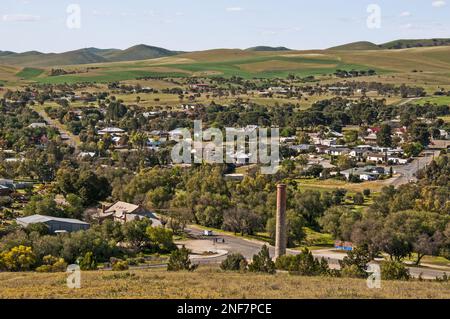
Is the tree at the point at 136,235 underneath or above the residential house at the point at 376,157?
above

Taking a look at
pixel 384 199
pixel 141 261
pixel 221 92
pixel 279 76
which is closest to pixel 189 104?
pixel 221 92

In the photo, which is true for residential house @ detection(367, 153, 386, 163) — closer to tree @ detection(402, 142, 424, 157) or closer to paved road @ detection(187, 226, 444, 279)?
tree @ detection(402, 142, 424, 157)

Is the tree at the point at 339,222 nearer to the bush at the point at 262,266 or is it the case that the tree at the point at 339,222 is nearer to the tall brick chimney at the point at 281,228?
the tall brick chimney at the point at 281,228

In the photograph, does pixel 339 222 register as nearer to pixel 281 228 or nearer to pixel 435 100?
pixel 281 228

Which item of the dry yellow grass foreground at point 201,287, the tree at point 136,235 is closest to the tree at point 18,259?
the dry yellow grass foreground at point 201,287

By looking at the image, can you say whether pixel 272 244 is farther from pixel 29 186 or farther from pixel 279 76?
pixel 279 76

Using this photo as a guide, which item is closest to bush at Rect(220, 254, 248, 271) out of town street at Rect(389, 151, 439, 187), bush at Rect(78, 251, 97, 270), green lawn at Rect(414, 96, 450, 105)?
bush at Rect(78, 251, 97, 270)
